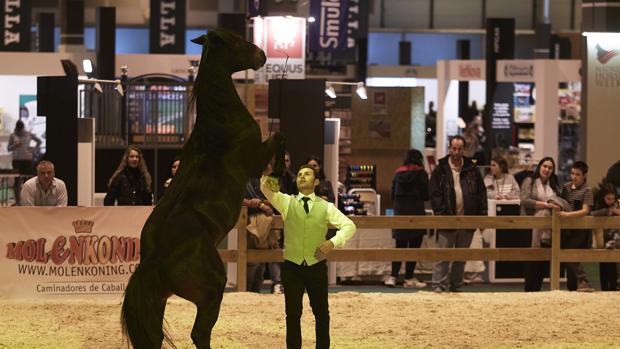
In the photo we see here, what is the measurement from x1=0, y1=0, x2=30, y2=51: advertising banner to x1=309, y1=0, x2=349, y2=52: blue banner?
708 cm

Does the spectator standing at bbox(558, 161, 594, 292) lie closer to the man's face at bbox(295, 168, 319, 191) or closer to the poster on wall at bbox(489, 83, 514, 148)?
the man's face at bbox(295, 168, 319, 191)

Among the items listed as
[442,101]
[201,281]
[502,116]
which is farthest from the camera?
[502,116]

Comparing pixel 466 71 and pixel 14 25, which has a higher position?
pixel 14 25

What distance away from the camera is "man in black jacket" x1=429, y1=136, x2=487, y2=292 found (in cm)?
1276

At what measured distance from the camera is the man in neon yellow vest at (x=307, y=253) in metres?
8.05

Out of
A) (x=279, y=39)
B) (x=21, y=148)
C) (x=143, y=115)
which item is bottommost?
(x=21, y=148)

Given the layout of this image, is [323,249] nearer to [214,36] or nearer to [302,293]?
[302,293]

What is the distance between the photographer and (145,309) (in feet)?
22.2

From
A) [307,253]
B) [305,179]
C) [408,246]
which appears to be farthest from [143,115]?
[307,253]

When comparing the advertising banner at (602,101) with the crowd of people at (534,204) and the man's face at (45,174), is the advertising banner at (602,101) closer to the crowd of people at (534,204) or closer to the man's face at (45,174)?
the crowd of people at (534,204)

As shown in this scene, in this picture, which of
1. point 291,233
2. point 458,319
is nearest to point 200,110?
point 291,233

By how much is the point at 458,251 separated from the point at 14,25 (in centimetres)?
1791

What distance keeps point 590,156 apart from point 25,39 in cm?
1400

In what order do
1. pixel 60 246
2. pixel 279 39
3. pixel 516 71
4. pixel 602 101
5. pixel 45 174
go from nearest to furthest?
pixel 60 246 < pixel 45 174 < pixel 279 39 < pixel 602 101 < pixel 516 71
